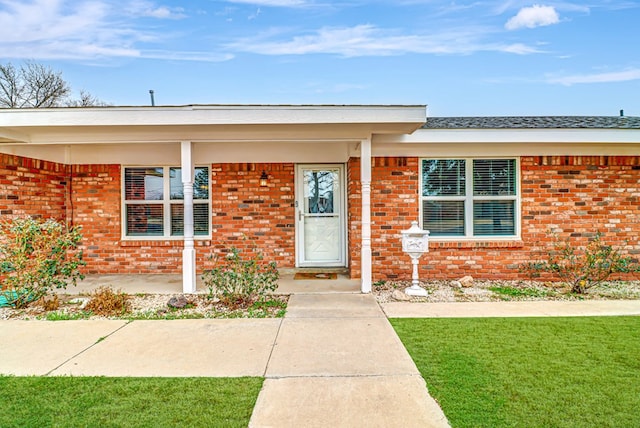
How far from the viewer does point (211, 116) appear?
555 cm

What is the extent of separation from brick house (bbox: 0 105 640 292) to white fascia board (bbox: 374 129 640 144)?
0.02m

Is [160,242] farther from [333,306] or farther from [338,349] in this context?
[338,349]

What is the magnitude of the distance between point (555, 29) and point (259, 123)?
11.1 m

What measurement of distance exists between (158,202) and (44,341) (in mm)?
4268

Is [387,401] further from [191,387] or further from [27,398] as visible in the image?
[27,398]

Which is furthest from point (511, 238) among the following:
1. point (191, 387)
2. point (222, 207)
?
point (191, 387)

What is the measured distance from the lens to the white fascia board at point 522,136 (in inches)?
253

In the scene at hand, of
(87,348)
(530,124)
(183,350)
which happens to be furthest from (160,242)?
(530,124)

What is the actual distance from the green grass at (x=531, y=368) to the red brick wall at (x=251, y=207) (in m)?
3.91

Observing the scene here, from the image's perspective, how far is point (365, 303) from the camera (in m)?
5.50

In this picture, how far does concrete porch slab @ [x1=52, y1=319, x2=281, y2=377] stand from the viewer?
3.28 metres

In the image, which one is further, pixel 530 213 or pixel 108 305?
pixel 530 213

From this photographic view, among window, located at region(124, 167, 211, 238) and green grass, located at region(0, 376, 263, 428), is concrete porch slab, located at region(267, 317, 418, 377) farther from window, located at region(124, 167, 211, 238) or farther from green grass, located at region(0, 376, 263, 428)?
window, located at region(124, 167, 211, 238)

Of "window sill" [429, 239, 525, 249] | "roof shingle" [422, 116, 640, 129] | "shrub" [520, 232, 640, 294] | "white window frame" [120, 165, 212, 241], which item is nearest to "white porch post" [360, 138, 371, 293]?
"roof shingle" [422, 116, 640, 129]
